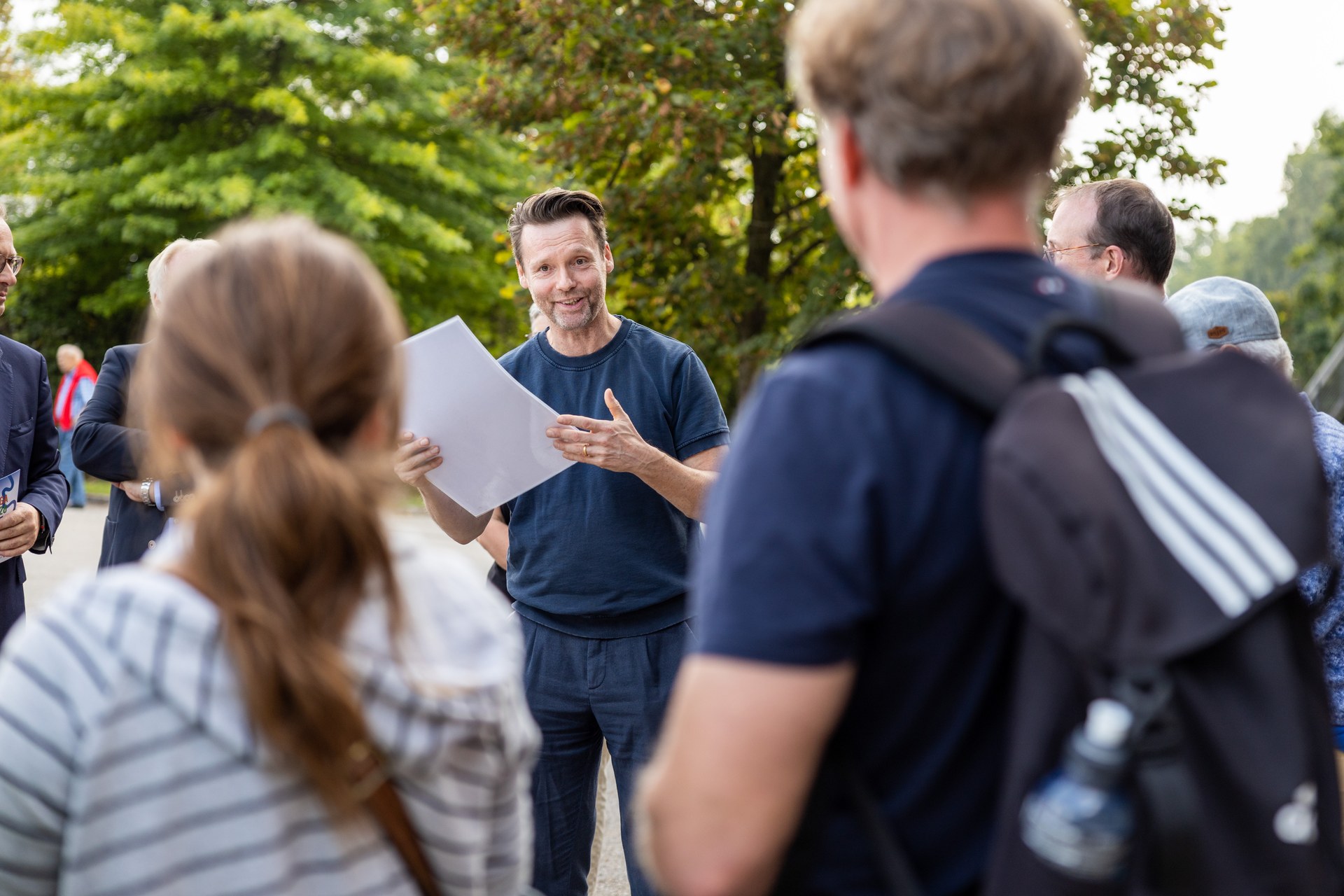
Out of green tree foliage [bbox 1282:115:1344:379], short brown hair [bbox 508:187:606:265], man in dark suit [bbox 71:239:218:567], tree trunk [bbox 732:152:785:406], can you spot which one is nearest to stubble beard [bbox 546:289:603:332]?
short brown hair [bbox 508:187:606:265]

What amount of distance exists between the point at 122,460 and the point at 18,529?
1.20ft

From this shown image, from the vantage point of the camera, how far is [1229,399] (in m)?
1.23

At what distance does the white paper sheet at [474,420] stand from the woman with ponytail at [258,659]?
62.3 inches

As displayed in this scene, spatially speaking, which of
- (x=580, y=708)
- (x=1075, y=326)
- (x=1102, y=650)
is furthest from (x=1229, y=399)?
(x=580, y=708)

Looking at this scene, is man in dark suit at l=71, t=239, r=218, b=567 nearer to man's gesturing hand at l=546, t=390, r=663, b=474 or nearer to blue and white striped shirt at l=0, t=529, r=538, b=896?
man's gesturing hand at l=546, t=390, r=663, b=474

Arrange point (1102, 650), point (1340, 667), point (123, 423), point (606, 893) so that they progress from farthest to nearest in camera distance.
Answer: point (606, 893) → point (123, 423) → point (1340, 667) → point (1102, 650)

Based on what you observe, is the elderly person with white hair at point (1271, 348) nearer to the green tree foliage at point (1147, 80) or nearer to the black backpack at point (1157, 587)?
the black backpack at point (1157, 587)

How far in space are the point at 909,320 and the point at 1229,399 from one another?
347mm

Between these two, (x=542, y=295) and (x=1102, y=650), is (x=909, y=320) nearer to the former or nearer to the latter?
(x=1102, y=650)

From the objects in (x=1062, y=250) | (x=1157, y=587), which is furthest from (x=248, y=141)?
(x=1157, y=587)

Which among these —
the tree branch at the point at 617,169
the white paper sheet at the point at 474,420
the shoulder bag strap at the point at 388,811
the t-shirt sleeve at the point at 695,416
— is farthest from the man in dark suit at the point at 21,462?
the tree branch at the point at 617,169

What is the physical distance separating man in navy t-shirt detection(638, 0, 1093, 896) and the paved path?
0.49 metres

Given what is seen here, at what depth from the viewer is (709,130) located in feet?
25.1

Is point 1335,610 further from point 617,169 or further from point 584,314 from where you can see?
point 617,169
